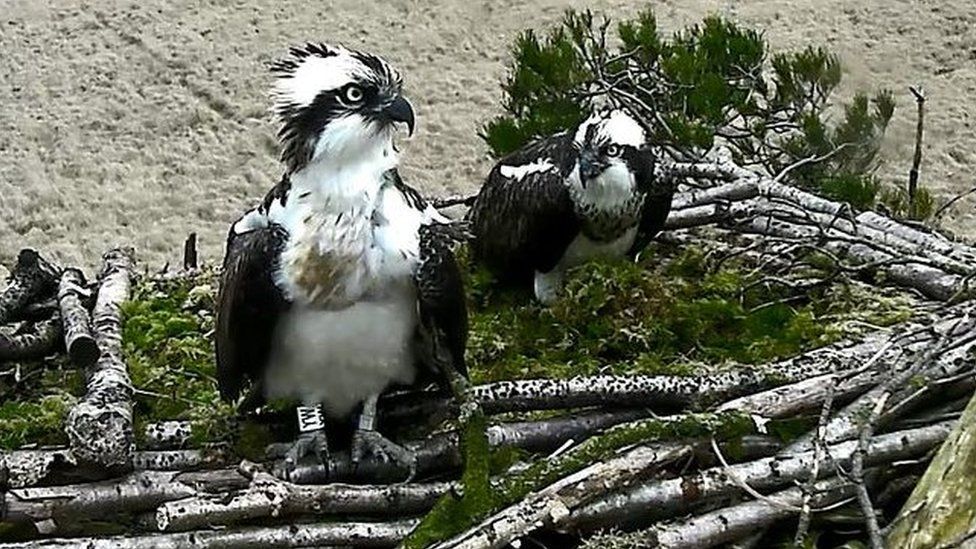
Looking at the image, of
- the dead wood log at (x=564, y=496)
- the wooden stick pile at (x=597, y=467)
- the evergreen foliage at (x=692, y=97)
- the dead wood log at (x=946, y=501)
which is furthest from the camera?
the evergreen foliage at (x=692, y=97)

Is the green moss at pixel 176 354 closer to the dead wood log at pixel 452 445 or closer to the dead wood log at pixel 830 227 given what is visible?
the dead wood log at pixel 452 445

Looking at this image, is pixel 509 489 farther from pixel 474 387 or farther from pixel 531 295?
pixel 531 295

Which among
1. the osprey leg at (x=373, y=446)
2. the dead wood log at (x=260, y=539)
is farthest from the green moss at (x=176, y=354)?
the dead wood log at (x=260, y=539)

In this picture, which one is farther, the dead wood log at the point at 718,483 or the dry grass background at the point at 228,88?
the dry grass background at the point at 228,88

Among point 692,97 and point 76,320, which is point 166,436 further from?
point 692,97

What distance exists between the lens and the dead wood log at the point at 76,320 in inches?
119

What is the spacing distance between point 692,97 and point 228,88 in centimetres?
357

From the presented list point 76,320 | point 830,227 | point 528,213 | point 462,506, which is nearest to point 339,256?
point 462,506

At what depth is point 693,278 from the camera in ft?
12.4

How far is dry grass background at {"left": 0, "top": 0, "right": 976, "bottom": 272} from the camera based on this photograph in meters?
6.53

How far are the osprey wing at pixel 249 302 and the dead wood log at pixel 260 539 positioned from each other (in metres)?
0.35

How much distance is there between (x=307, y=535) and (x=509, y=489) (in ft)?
1.08

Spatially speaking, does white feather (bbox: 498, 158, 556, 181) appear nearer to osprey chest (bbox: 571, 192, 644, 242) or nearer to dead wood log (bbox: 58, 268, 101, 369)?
osprey chest (bbox: 571, 192, 644, 242)

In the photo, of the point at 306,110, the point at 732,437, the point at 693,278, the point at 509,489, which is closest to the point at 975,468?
the point at 732,437
